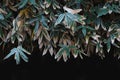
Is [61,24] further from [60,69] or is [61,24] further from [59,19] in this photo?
[60,69]

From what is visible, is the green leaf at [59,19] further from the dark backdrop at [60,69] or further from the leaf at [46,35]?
the dark backdrop at [60,69]

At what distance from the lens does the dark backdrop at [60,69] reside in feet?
10.7

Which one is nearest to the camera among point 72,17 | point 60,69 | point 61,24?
point 72,17

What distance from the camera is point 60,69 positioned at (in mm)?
3379

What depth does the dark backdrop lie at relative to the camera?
3.27m

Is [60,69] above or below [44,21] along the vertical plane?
below

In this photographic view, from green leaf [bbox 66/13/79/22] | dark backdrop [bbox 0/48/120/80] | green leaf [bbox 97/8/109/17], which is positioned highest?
green leaf [bbox 66/13/79/22]

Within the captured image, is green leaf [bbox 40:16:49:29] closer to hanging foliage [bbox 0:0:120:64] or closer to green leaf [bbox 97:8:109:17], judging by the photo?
hanging foliage [bbox 0:0:120:64]

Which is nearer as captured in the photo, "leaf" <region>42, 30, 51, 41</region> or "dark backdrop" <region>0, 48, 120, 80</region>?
"leaf" <region>42, 30, 51, 41</region>

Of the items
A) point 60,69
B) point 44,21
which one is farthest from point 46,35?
point 60,69

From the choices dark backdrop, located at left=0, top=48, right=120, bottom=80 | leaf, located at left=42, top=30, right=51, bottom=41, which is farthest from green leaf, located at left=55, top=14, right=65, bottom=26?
dark backdrop, located at left=0, top=48, right=120, bottom=80

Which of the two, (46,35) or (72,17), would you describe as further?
(46,35)

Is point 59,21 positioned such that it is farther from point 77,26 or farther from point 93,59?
point 93,59

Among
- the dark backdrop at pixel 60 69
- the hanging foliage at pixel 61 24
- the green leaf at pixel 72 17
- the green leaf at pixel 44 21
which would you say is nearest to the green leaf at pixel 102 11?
the hanging foliage at pixel 61 24
